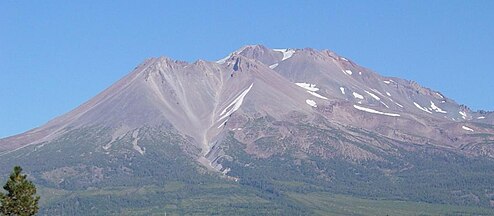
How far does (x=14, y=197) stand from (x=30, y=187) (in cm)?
115

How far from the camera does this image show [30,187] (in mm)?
61344

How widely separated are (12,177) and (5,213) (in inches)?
79.4

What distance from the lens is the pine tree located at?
201 feet

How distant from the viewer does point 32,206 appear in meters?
61.5

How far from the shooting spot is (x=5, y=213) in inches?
2411

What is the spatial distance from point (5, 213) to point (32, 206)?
1.51 metres

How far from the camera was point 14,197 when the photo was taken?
61.7 metres

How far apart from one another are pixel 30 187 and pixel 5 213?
1.97 metres

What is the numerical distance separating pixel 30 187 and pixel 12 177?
1.13 meters

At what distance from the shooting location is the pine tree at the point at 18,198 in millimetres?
61219

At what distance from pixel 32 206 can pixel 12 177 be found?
194cm

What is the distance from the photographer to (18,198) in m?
61.6

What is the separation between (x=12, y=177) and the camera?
61.3 metres
